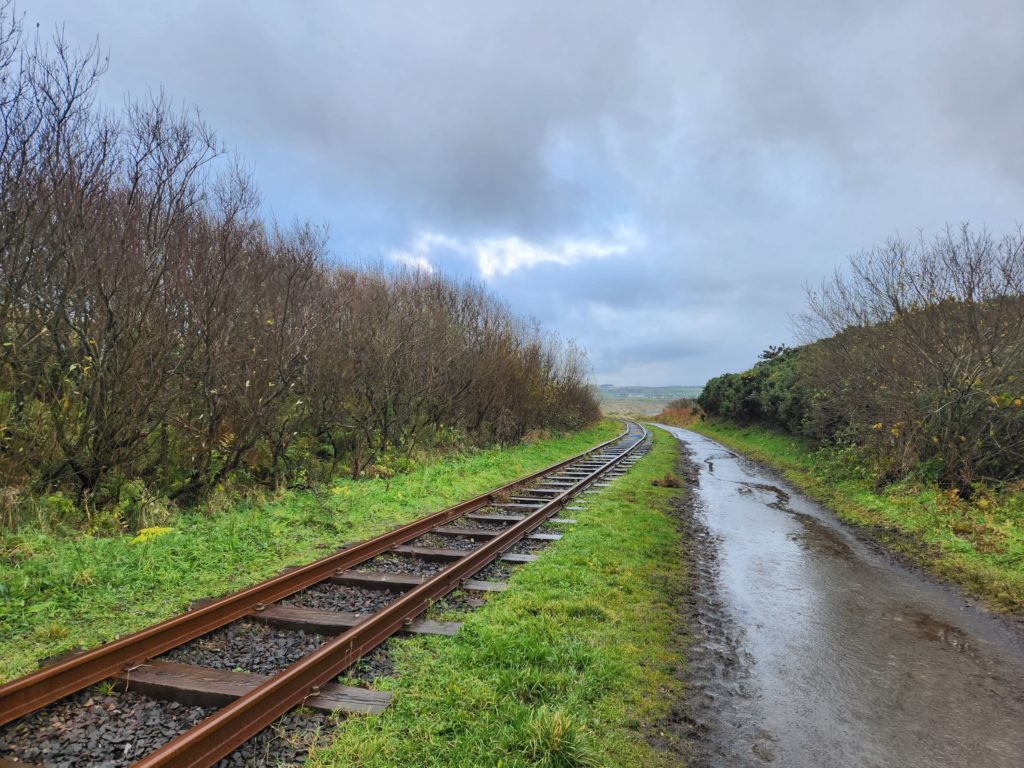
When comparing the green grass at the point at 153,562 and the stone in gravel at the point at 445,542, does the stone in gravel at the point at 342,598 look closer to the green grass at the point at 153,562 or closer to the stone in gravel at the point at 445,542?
the green grass at the point at 153,562

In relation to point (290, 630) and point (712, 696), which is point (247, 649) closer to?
point (290, 630)

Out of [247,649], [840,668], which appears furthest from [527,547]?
[247,649]

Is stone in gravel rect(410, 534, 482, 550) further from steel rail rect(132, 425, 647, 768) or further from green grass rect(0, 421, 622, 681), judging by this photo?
steel rail rect(132, 425, 647, 768)

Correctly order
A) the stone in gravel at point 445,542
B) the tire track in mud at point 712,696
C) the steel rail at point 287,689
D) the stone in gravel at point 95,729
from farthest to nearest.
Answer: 1. the stone in gravel at point 445,542
2. the tire track in mud at point 712,696
3. the stone in gravel at point 95,729
4. the steel rail at point 287,689

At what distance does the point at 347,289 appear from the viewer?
15117 millimetres

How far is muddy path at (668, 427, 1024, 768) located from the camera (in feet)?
12.6

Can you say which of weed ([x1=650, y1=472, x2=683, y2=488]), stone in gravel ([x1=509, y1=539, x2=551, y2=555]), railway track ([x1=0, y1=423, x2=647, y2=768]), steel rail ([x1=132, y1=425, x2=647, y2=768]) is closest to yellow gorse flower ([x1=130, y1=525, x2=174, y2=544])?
railway track ([x1=0, y1=423, x2=647, y2=768])

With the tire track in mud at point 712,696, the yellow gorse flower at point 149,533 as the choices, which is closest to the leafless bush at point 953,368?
the tire track in mud at point 712,696

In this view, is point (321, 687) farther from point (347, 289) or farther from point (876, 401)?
→ point (876, 401)

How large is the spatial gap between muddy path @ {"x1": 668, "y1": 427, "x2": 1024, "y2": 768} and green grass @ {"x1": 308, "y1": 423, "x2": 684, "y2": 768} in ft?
1.34

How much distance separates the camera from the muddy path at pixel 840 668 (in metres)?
3.85

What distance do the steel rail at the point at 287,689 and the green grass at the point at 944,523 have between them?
7.06 meters

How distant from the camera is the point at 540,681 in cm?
429

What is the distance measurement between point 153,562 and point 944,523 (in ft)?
42.6
